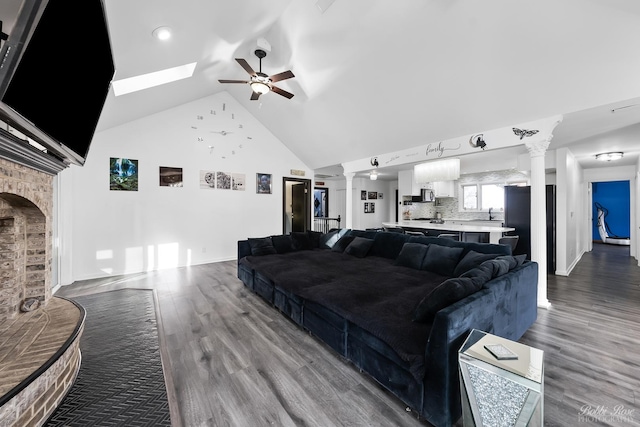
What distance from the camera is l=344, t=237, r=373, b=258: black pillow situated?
4203 millimetres

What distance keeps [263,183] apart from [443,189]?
210 inches

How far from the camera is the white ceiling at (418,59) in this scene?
101 inches

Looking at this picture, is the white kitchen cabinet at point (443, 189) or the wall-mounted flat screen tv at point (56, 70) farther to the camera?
the white kitchen cabinet at point (443, 189)

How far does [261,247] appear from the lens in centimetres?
430

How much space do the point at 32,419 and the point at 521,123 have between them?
568 cm

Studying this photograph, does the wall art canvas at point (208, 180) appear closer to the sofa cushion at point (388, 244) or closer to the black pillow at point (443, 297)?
the sofa cushion at point (388, 244)

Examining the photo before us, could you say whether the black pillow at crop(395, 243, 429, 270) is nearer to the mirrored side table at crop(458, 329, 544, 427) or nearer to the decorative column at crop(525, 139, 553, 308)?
the decorative column at crop(525, 139, 553, 308)

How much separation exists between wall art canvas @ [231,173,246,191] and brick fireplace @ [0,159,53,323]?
397cm

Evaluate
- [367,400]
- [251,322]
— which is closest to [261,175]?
[251,322]

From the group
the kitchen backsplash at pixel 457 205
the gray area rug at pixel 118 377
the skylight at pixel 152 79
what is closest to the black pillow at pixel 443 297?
the gray area rug at pixel 118 377

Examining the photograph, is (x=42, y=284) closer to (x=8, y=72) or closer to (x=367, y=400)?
(x=8, y=72)

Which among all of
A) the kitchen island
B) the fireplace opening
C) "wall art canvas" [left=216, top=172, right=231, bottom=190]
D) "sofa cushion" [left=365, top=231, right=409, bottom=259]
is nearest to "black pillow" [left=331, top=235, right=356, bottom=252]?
"sofa cushion" [left=365, top=231, right=409, bottom=259]

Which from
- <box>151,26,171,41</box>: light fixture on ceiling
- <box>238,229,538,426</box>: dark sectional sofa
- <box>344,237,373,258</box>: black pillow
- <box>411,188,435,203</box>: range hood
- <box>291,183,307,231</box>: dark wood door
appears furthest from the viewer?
<box>291,183,307,231</box>: dark wood door

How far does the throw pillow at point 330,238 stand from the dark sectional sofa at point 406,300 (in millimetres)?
628
